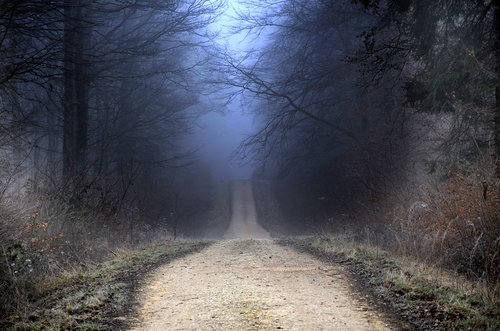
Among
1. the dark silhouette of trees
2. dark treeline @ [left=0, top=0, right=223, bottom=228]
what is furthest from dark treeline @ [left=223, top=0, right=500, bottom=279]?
dark treeline @ [left=0, top=0, right=223, bottom=228]

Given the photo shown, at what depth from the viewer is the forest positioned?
28.8 ft

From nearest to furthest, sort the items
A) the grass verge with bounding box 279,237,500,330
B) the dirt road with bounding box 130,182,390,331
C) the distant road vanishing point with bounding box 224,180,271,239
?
the grass verge with bounding box 279,237,500,330, the dirt road with bounding box 130,182,390,331, the distant road vanishing point with bounding box 224,180,271,239

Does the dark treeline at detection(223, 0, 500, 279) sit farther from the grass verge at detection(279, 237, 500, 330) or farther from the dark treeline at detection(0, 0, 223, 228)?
the dark treeline at detection(0, 0, 223, 228)

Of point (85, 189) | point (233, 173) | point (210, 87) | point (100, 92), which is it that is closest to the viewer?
point (85, 189)

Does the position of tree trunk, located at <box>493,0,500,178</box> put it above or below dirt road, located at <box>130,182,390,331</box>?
above

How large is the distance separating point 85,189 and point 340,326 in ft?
31.5

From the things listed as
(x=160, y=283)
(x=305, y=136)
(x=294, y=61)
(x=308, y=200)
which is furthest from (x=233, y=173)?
(x=160, y=283)

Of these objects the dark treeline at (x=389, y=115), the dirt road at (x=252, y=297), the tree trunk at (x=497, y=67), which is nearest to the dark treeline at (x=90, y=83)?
the dirt road at (x=252, y=297)

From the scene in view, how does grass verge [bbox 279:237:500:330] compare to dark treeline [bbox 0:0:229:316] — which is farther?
dark treeline [bbox 0:0:229:316]

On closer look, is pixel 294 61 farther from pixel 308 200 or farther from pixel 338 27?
pixel 308 200

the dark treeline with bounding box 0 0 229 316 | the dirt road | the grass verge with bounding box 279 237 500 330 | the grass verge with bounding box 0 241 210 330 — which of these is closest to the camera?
the grass verge with bounding box 279 237 500 330

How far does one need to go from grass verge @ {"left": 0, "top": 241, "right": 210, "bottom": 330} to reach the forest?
5.1 inches

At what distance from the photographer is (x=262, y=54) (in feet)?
73.3

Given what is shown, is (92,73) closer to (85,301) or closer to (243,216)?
(85,301)
